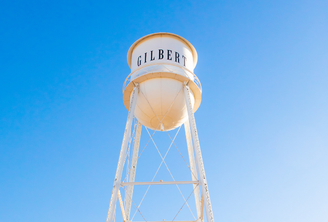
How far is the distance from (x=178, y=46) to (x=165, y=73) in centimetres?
188

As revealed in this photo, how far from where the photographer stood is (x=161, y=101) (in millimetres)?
11266

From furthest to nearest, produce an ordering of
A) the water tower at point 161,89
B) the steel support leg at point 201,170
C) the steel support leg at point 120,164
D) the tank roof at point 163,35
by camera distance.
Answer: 1. the tank roof at point 163,35
2. the water tower at point 161,89
3. the steel support leg at point 120,164
4. the steel support leg at point 201,170

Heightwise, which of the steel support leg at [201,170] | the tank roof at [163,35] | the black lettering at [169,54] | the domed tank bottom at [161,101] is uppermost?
the tank roof at [163,35]

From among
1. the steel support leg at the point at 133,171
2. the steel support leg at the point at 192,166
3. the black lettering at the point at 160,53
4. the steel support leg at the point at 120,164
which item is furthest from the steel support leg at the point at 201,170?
the steel support leg at the point at 133,171

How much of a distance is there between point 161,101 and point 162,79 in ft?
2.90

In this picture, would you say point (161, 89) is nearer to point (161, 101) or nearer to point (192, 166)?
point (161, 101)

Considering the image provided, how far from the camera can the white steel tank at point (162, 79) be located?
444 inches

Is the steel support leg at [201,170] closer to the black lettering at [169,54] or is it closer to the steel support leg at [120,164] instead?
the black lettering at [169,54]

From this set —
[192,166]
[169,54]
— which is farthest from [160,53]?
[192,166]

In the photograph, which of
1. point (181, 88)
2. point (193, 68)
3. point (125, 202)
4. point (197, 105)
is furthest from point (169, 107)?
point (125, 202)

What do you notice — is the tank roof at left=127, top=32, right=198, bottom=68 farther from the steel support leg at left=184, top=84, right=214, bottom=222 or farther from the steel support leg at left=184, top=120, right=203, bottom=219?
the steel support leg at left=184, top=120, right=203, bottom=219

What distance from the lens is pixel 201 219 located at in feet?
34.8

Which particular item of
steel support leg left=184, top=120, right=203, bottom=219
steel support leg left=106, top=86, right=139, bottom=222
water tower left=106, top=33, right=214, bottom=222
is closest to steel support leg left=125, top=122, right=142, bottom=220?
water tower left=106, top=33, right=214, bottom=222

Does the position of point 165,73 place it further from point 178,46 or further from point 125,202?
point 125,202
